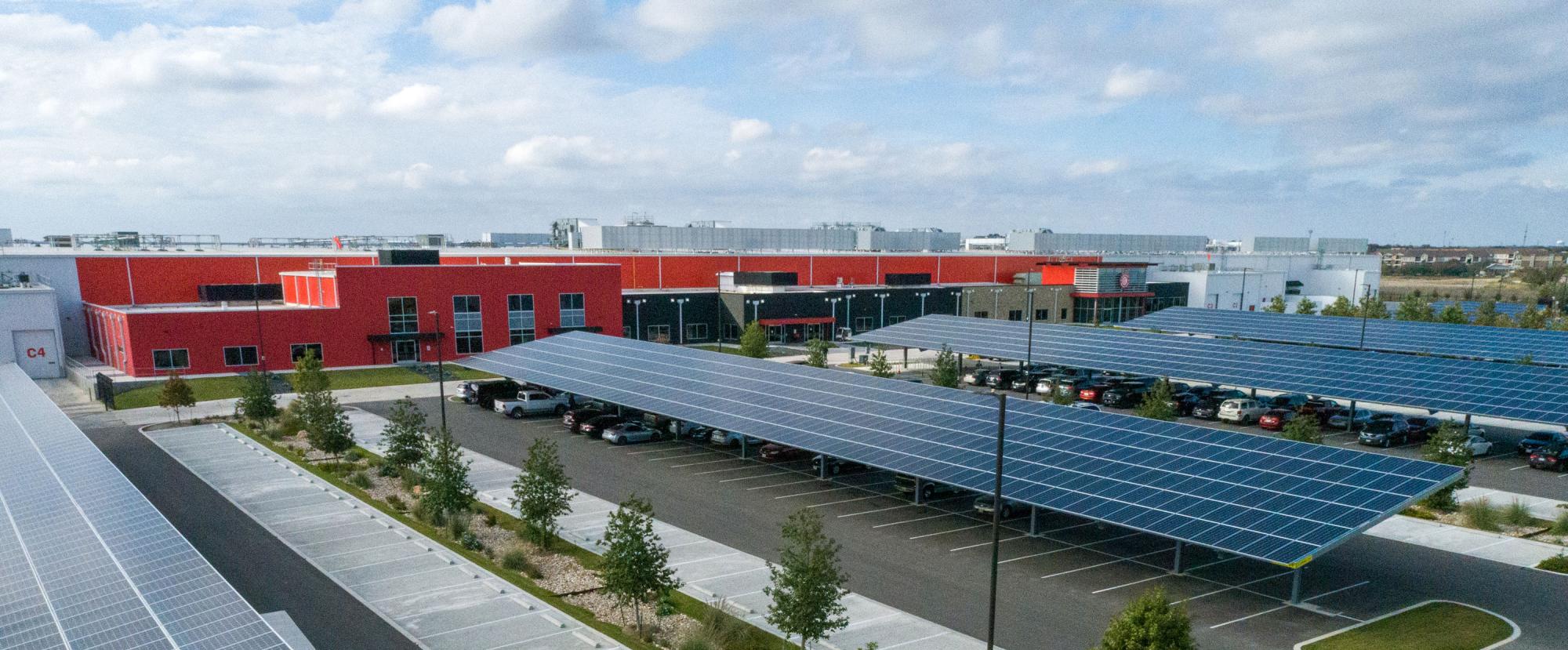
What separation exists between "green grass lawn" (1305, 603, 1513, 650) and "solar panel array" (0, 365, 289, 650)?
23262 millimetres

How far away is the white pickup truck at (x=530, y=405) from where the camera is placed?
4619cm

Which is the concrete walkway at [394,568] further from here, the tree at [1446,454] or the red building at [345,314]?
the tree at [1446,454]

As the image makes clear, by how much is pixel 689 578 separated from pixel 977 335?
4149 cm

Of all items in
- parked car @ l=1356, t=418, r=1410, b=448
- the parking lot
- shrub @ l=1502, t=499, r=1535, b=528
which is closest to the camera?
the parking lot

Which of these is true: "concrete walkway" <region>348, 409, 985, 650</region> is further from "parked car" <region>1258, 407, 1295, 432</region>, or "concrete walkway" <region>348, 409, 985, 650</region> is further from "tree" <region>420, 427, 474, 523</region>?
"parked car" <region>1258, 407, 1295, 432</region>

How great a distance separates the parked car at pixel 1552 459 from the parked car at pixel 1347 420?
7324 mm

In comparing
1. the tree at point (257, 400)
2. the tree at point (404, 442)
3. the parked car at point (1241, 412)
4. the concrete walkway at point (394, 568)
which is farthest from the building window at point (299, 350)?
the parked car at point (1241, 412)

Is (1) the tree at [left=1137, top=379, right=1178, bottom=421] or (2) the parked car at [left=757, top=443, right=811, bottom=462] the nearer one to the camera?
(2) the parked car at [left=757, top=443, right=811, bottom=462]

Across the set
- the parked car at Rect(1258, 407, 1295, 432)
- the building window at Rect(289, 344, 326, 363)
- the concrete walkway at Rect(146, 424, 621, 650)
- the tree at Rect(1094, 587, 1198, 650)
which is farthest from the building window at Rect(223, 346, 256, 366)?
the parked car at Rect(1258, 407, 1295, 432)

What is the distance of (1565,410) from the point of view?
36.6 metres

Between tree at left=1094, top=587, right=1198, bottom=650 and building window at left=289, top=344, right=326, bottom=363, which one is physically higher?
tree at left=1094, top=587, right=1198, bottom=650

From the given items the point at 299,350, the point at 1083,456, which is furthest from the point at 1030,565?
the point at 299,350

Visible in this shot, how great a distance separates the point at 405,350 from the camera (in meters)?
64.0

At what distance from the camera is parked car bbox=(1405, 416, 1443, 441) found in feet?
136
